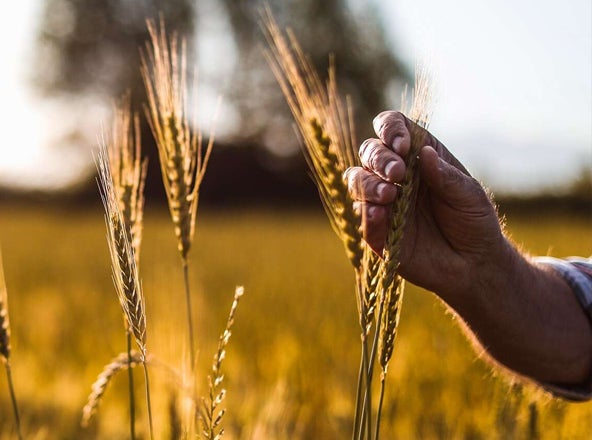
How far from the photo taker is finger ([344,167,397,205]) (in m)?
1.37

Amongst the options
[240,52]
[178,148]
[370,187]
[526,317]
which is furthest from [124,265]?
[240,52]

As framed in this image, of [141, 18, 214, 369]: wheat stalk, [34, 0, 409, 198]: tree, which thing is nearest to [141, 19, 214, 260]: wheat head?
[141, 18, 214, 369]: wheat stalk

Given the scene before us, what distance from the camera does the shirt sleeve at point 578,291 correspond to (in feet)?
7.66

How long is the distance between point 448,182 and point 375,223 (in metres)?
0.19

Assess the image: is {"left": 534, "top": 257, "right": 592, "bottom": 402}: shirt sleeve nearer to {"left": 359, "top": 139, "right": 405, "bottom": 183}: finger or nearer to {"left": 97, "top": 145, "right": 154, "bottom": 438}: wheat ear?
{"left": 359, "top": 139, "right": 405, "bottom": 183}: finger

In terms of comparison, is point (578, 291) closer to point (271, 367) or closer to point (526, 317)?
point (526, 317)

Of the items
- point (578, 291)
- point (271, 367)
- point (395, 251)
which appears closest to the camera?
point (395, 251)

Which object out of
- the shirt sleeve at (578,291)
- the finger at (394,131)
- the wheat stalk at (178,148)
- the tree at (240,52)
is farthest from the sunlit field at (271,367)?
the tree at (240,52)

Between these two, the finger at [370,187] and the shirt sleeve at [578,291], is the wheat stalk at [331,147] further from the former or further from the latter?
the shirt sleeve at [578,291]

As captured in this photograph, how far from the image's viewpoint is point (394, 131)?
4.58 feet

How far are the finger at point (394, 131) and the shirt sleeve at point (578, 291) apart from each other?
1182 mm

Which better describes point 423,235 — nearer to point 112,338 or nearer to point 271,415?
point 271,415

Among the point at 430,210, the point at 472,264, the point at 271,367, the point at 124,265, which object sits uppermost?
the point at 430,210

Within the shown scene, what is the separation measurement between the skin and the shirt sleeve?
2cm
